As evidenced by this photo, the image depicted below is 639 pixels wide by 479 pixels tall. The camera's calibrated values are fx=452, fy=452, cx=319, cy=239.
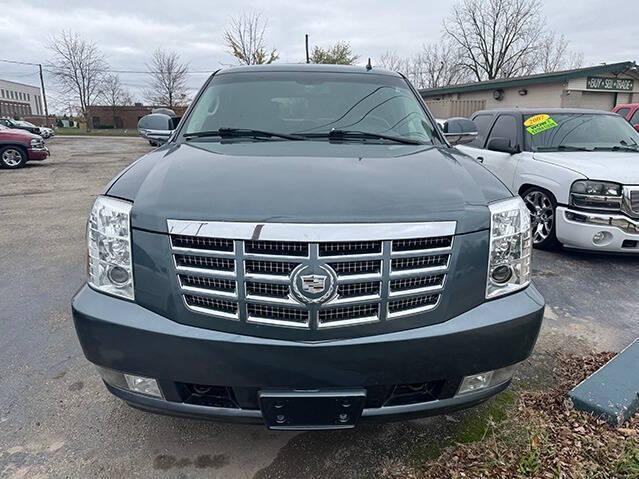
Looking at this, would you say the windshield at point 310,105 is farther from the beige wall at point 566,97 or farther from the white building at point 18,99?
the white building at point 18,99

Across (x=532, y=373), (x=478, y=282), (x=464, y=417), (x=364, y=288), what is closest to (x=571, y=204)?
(x=532, y=373)

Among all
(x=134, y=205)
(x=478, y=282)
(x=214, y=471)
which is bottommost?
(x=214, y=471)

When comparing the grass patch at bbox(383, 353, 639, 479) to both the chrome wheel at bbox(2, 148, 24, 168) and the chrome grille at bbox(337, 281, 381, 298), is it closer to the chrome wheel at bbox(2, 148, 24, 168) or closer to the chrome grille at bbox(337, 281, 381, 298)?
the chrome grille at bbox(337, 281, 381, 298)

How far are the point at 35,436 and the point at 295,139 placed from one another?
2.04 metres

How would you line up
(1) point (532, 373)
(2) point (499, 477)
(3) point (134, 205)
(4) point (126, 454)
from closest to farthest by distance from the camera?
1. (3) point (134, 205)
2. (2) point (499, 477)
3. (4) point (126, 454)
4. (1) point (532, 373)

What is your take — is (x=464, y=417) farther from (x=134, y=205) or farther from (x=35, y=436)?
(x=35, y=436)

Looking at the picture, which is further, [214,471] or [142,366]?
[214,471]

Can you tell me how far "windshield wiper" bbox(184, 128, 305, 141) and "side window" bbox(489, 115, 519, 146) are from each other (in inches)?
169

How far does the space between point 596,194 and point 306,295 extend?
4.17 meters

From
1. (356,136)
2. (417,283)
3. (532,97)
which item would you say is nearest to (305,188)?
(417,283)

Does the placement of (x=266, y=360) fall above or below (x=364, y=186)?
below

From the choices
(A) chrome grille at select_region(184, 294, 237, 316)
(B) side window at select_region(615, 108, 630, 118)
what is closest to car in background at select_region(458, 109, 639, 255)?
(A) chrome grille at select_region(184, 294, 237, 316)

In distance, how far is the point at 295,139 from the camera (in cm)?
263

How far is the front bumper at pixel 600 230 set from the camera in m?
4.52
